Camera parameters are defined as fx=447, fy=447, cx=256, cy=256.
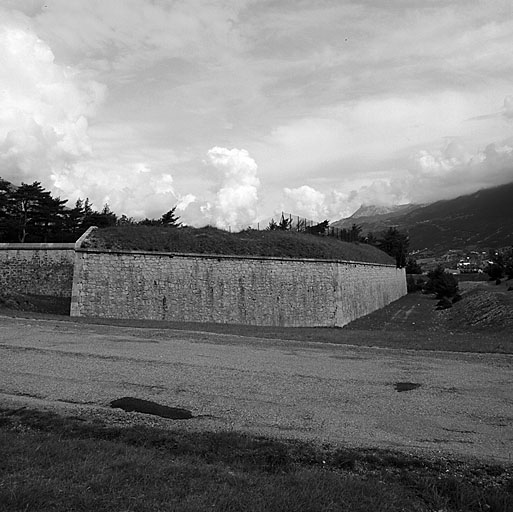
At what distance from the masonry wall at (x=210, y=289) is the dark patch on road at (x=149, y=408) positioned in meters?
16.8

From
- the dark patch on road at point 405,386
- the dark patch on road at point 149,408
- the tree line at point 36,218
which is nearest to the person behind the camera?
the dark patch on road at point 149,408

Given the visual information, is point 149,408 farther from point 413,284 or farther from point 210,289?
point 413,284

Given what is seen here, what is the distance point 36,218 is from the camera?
4684 cm

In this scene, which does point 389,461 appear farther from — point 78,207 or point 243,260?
point 78,207

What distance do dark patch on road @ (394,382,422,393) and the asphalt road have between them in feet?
0.46

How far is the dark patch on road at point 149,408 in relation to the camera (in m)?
6.29

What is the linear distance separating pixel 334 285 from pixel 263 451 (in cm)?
2552

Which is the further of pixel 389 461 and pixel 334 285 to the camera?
pixel 334 285

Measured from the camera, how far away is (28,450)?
4680 mm

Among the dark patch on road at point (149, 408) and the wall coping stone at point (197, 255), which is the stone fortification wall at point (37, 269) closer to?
the wall coping stone at point (197, 255)

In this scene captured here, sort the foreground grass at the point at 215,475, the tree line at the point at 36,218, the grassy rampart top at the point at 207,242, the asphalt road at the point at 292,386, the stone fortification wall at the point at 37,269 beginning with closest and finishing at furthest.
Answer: the foreground grass at the point at 215,475 → the asphalt road at the point at 292,386 → the grassy rampart top at the point at 207,242 → the stone fortification wall at the point at 37,269 → the tree line at the point at 36,218

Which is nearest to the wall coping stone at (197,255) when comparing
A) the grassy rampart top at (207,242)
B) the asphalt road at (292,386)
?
the grassy rampart top at (207,242)

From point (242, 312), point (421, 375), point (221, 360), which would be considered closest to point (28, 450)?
point (221, 360)

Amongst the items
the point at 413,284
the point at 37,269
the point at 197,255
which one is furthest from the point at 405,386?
the point at 413,284
